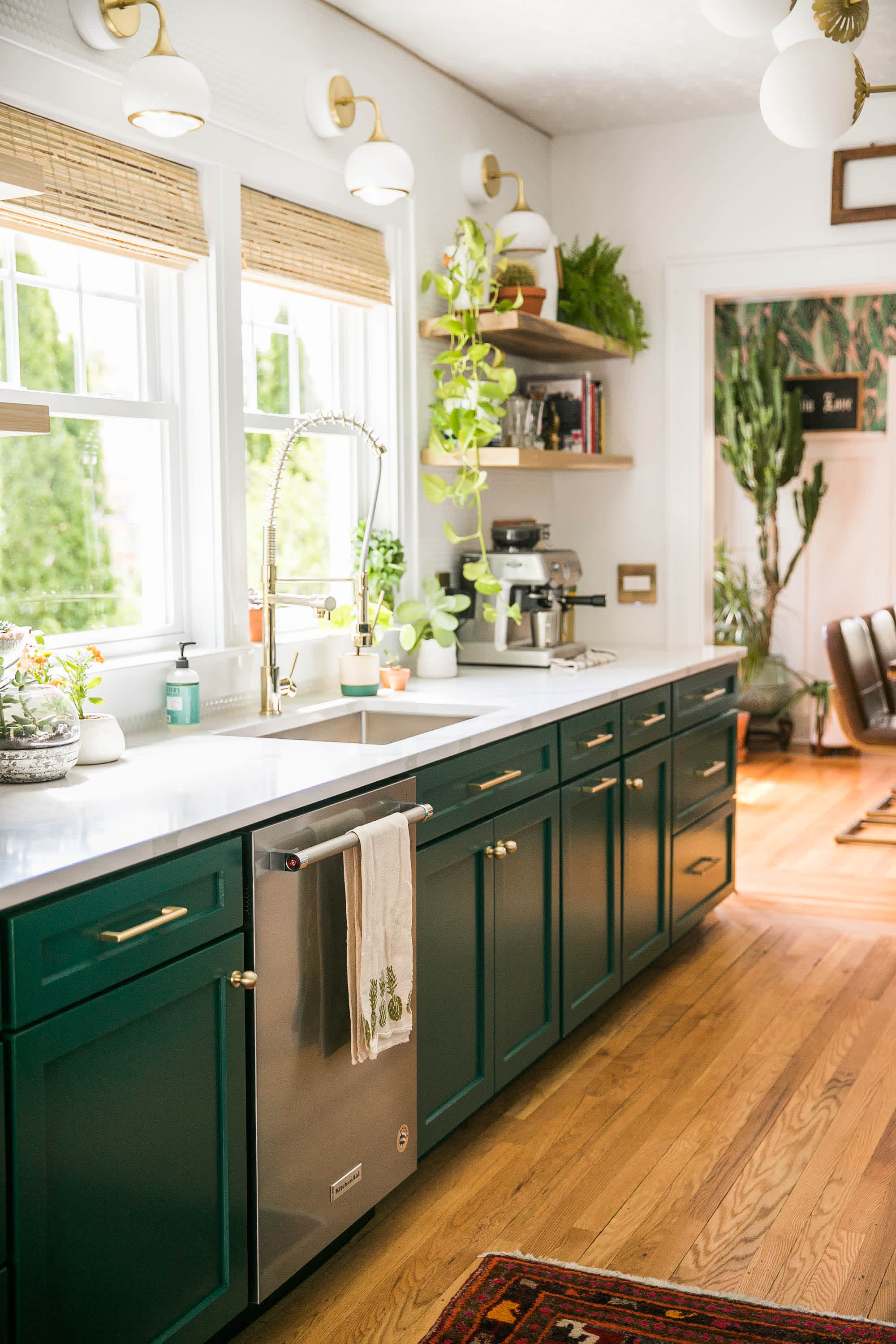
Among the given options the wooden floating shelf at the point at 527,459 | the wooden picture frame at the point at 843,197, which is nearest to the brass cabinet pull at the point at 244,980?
the wooden floating shelf at the point at 527,459

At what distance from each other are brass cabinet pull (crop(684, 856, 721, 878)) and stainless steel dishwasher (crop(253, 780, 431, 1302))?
1.81 metres

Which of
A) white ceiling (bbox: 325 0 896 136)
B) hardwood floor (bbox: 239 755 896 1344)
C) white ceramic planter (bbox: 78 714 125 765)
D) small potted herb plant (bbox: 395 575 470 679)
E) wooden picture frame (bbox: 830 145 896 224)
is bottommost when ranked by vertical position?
hardwood floor (bbox: 239 755 896 1344)

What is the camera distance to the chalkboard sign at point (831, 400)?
7.29 metres

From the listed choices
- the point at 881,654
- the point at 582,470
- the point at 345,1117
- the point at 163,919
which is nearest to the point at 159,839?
the point at 163,919

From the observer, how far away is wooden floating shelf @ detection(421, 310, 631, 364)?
3.79 meters

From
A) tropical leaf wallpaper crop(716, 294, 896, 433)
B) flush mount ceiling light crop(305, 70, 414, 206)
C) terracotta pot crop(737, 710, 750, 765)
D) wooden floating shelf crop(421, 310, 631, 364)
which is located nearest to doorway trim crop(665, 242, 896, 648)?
wooden floating shelf crop(421, 310, 631, 364)

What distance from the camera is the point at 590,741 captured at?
10.6 feet

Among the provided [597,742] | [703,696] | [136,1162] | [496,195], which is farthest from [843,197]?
[136,1162]

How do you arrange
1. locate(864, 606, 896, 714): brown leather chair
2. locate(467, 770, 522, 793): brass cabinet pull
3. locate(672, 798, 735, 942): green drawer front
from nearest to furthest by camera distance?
locate(467, 770, 522, 793): brass cabinet pull < locate(672, 798, 735, 942): green drawer front < locate(864, 606, 896, 714): brown leather chair

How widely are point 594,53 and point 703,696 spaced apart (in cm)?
192

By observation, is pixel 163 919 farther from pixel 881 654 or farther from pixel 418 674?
pixel 881 654

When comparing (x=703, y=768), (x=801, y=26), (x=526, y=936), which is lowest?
(x=526, y=936)

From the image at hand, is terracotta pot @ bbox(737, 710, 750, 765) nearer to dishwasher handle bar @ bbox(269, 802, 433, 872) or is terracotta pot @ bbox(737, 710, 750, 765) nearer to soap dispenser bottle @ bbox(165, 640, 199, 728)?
soap dispenser bottle @ bbox(165, 640, 199, 728)

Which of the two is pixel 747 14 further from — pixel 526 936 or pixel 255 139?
pixel 526 936
